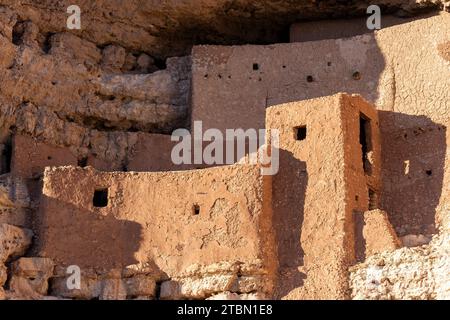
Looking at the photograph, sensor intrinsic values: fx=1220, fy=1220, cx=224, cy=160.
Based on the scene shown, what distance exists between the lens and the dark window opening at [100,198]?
20.2 m

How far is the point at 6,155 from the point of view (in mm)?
21922

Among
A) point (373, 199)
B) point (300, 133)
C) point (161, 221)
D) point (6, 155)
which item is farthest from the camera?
point (6, 155)

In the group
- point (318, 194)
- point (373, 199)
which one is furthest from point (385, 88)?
point (318, 194)

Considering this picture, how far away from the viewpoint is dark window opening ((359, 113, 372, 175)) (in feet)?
66.5

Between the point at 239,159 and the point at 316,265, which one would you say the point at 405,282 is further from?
the point at 239,159

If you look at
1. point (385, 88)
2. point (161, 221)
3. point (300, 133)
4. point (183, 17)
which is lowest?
point (161, 221)

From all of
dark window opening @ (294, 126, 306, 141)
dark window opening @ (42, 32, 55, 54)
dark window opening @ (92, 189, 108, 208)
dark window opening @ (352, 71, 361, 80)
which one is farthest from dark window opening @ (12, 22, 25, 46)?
dark window opening @ (352, 71, 361, 80)

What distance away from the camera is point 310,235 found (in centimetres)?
1894

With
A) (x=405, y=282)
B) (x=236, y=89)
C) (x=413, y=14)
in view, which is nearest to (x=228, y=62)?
(x=236, y=89)

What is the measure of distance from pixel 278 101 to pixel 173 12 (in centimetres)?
280

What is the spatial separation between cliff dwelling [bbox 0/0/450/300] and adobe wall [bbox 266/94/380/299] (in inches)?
0.9

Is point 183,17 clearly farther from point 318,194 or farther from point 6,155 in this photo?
point 318,194

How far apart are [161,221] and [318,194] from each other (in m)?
2.57

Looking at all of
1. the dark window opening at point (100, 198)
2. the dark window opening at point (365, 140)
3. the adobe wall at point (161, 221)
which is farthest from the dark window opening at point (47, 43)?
the dark window opening at point (365, 140)
